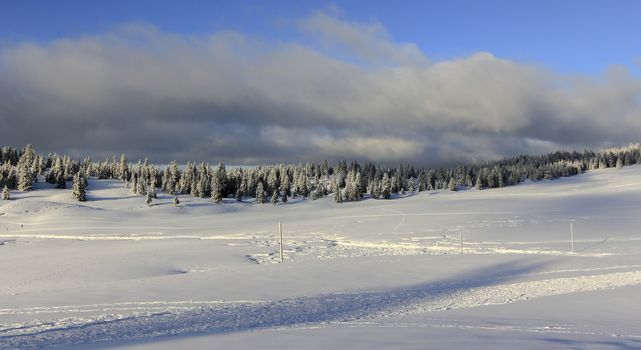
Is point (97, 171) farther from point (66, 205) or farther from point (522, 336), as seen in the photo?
point (522, 336)

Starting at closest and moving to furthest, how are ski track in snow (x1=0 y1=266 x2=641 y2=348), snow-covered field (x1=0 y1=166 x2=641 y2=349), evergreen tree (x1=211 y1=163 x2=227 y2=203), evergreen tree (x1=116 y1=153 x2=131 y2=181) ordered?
snow-covered field (x1=0 y1=166 x2=641 y2=349) < ski track in snow (x1=0 y1=266 x2=641 y2=348) < evergreen tree (x1=211 y1=163 x2=227 y2=203) < evergreen tree (x1=116 y1=153 x2=131 y2=181)

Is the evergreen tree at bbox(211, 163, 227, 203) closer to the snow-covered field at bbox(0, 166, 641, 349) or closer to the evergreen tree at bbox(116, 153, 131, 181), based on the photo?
the evergreen tree at bbox(116, 153, 131, 181)

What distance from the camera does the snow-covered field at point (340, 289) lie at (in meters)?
11.1

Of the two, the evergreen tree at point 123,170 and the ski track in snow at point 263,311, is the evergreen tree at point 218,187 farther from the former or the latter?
the ski track in snow at point 263,311

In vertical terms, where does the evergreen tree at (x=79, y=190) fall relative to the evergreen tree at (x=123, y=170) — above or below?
below

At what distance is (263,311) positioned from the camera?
1485 cm

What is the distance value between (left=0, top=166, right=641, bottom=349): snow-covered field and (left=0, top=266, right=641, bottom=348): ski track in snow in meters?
0.06

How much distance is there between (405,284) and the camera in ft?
72.9

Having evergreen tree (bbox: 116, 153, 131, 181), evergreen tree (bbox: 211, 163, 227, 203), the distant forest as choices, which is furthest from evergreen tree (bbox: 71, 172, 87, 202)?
evergreen tree (bbox: 116, 153, 131, 181)

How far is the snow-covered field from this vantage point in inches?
439

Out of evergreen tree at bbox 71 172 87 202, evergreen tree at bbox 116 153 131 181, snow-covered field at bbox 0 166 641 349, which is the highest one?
evergreen tree at bbox 116 153 131 181

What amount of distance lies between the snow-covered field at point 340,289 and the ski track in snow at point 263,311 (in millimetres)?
59

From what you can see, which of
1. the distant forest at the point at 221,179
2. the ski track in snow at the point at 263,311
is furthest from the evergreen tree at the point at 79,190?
the ski track in snow at the point at 263,311

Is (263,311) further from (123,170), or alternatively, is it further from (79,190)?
(123,170)
